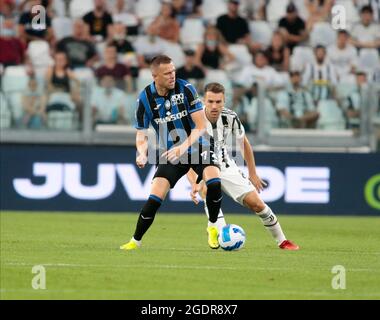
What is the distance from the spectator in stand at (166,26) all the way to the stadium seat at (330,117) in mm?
3570

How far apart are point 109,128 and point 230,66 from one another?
3.03m

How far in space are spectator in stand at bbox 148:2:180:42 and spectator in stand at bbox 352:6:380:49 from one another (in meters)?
3.56

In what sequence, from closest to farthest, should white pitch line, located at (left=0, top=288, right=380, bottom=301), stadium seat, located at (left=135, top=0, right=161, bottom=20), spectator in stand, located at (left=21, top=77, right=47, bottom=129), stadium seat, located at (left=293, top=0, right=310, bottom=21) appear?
white pitch line, located at (left=0, top=288, right=380, bottom=301)
spectator in stand, located at (left=21, top=77, right=47, bottom=129)
stadium seat, located at (left=135, top=0, right=161, bottom=20)
stadium seat, located at (left=293, top=0, right=310, bottom=21)

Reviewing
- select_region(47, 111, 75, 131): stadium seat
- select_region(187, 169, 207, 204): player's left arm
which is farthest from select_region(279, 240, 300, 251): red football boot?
select_region(47, 111, 75, 131): stadium seat

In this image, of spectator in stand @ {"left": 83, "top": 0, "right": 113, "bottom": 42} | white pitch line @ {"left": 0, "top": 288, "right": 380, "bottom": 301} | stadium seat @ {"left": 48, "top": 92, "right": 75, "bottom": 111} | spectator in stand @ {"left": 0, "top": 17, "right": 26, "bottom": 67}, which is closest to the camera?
white pitch line @ {"left": 0, "top": 288, "right": 380, "bottom": 301}

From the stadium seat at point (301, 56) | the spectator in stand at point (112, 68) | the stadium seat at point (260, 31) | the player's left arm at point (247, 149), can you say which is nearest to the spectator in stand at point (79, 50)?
the spectator in stand at point (112, 68)

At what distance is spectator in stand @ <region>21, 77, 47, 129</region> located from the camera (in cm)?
1875

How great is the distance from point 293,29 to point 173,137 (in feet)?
33.6

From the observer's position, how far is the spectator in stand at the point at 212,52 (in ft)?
67.9

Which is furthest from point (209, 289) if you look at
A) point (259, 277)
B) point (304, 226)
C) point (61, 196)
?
Result: point (61, 196)

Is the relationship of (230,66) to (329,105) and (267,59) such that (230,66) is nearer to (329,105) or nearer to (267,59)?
(267,59)

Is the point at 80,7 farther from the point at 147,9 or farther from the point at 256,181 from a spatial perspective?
the point at 256,181

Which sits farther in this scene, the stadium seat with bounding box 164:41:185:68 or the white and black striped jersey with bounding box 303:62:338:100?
the stadium seat with bounding box 164:41:185:68

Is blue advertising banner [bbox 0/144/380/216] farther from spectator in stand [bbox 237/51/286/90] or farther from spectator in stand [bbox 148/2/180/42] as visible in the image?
spectator in stand [bbox 148/2/180/42]
